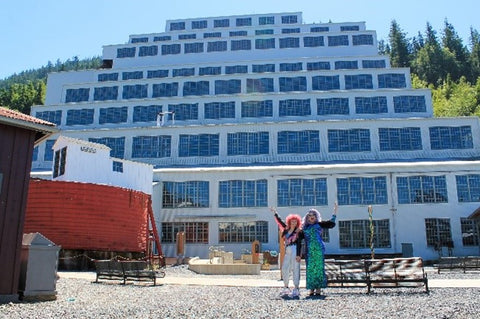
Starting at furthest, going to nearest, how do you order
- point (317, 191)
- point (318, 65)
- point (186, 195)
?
point (318, 65), point (186, 195), point (317, 191)

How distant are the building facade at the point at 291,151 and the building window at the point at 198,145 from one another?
82 mm

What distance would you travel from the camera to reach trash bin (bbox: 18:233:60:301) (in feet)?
29.7

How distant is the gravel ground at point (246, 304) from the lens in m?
7.18

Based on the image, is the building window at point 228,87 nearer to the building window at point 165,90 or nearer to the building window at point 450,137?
the building window at point 165,90

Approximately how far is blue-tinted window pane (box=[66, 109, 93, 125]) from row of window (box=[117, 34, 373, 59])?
1803 centimetres

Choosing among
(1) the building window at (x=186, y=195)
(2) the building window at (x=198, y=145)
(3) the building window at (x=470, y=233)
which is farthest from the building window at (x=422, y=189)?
(2) the building window at (x=198, y=145)

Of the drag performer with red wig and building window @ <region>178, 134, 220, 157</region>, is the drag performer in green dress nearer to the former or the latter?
the drag performer with red wig

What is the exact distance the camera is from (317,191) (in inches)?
1116

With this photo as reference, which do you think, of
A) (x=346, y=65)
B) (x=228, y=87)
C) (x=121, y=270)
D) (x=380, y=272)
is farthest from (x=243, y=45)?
(x=380, y=272)

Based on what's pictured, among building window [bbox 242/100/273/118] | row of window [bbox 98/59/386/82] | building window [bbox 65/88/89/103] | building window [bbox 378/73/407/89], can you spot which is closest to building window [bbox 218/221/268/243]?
building window [bbox 242/100/273/118]

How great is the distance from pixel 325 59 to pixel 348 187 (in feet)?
93.6

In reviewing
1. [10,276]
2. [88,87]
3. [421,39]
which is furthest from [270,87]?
[421,39]

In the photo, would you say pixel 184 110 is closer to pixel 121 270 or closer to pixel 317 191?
pixel 317 191

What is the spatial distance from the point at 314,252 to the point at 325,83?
36.8 meters
